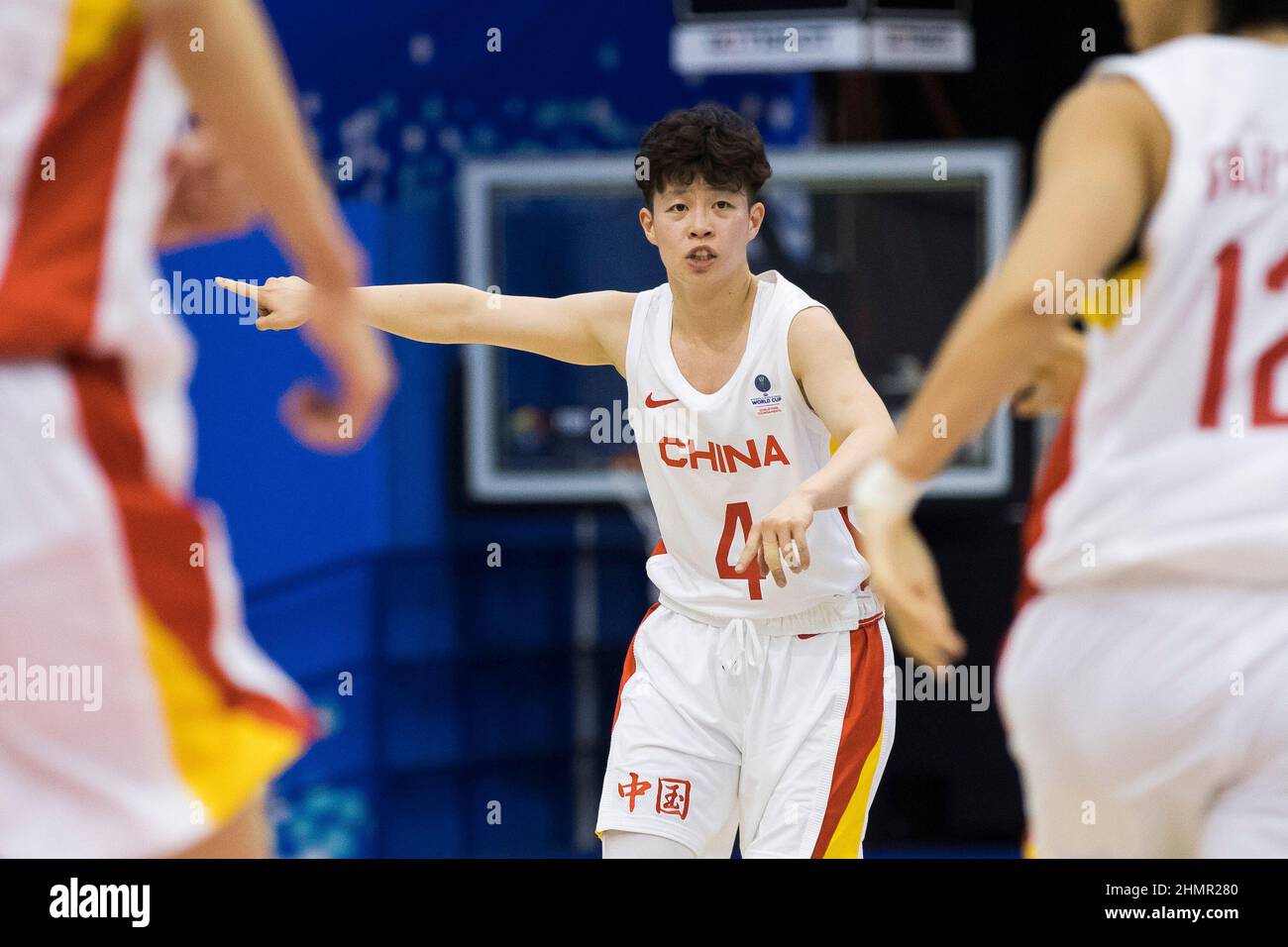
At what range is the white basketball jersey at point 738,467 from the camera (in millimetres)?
3320

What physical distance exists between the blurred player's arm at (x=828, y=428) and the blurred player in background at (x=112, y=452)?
1.09m

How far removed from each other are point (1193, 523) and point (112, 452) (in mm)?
1137

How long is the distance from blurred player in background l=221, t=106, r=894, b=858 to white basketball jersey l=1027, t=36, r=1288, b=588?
51.6 inches

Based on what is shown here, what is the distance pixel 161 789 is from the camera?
164 centimetres

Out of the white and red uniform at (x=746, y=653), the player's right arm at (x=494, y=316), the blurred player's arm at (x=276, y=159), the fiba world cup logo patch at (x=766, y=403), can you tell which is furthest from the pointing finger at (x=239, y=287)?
the blurred player's arm at (x=276, y=159)

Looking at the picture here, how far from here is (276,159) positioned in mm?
1659

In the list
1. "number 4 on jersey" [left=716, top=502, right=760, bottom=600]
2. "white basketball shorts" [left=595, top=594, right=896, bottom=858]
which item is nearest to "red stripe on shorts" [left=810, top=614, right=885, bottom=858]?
"white basketball shorts" [left=595, top=594, right=896, bottom=858]

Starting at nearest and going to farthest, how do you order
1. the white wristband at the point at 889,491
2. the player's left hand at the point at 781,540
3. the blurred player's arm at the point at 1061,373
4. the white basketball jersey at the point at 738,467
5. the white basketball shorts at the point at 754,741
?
the white wristband at the point at 889,491, the blurred player's arm at the point at 1061,373, the player's left hand at the point at 781,540, the white basketball shorts at the point at 754,741, the white basketball jersey at the point at 738,467

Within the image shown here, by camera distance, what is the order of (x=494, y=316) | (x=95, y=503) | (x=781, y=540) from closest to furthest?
1. (x=95, y=503)
2. (x=781, y=540)
3. (x=494, y=316)

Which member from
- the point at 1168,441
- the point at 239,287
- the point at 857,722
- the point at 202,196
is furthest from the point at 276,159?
the point at 857,722

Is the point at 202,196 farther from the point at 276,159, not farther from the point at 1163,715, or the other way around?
the point at 1163,715

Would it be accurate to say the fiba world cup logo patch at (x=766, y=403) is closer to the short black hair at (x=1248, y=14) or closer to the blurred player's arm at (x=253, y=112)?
the short black hair at (x=1248, y=14)

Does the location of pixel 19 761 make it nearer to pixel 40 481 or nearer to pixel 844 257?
pixel 40 481
